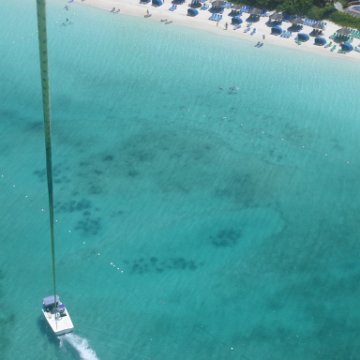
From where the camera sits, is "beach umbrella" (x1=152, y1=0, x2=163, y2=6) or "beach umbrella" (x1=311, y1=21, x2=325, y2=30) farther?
"beach umbrella" (x1=152, y1=0, x2=163, y2=6)

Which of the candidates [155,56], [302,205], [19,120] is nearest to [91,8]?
[155,56]

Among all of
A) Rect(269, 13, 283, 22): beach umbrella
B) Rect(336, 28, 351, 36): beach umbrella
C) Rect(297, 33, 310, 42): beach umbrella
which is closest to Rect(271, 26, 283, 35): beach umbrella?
Rect(297, 33, 310, 42): beach umbrella

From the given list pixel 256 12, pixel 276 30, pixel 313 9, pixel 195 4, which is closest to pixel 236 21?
pixel 256 12

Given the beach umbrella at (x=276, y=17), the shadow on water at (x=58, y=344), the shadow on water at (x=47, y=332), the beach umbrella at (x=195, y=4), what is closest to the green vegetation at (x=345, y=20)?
the beach umbrella at (x=276, y=17)

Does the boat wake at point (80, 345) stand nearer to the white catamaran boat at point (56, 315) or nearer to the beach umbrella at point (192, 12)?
the white catamaran boat at point (56, 315)

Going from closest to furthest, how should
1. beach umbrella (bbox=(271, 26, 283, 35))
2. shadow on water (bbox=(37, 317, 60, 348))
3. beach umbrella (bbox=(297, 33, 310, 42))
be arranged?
shadow on water (bbox=(37, 317, 60, 348)), beach umbrella (bbox=(297, 33, 310, 42)), beach umbrella (bbox=(271, 26, 283, 35))

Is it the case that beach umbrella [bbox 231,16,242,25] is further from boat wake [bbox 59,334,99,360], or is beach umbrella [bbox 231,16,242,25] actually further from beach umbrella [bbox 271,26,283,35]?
boat wake [bbox 59,334,99,360]
